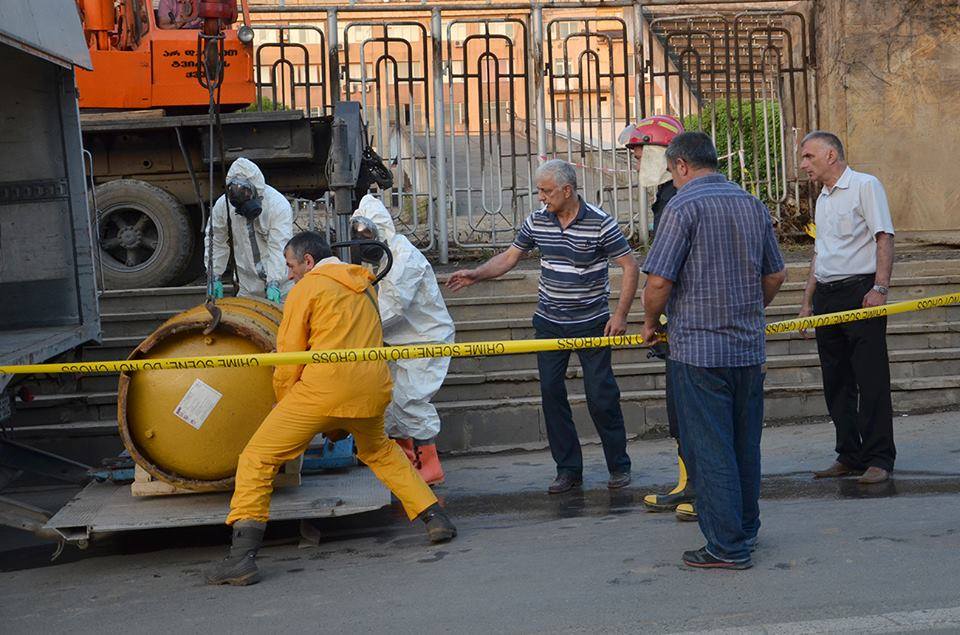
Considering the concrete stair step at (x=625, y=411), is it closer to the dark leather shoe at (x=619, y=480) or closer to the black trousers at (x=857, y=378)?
the dark leather shoe at (x=619, y=480)

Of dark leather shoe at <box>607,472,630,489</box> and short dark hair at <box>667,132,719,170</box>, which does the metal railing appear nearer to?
dark leather shoe at <box>607,472,630,489</box>

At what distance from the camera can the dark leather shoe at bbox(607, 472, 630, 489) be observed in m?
6.92

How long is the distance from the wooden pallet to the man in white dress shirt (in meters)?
2.88

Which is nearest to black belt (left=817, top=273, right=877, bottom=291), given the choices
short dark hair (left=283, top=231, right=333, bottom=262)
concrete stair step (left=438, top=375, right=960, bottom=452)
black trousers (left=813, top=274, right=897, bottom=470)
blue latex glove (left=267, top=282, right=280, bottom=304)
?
black trousers (left=813, top=274, right=897, bottom=470)

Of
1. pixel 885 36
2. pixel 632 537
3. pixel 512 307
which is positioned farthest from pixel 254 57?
pixel 632 537

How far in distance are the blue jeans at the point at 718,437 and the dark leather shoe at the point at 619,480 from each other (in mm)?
1836

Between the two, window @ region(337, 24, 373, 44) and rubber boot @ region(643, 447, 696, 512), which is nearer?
rubber boot @ region(643, 447, 696, 512)

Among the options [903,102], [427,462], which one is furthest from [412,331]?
[903,102]

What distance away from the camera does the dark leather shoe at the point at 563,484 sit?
6.91m

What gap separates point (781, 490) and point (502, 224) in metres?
6.05

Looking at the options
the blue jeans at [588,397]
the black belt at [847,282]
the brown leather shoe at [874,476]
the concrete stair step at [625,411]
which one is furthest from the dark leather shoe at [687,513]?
the concrete stair step at [625,411]

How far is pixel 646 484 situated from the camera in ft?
23.2

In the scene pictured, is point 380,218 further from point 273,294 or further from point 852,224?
point 852,224

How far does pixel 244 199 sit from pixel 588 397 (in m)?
3.11
